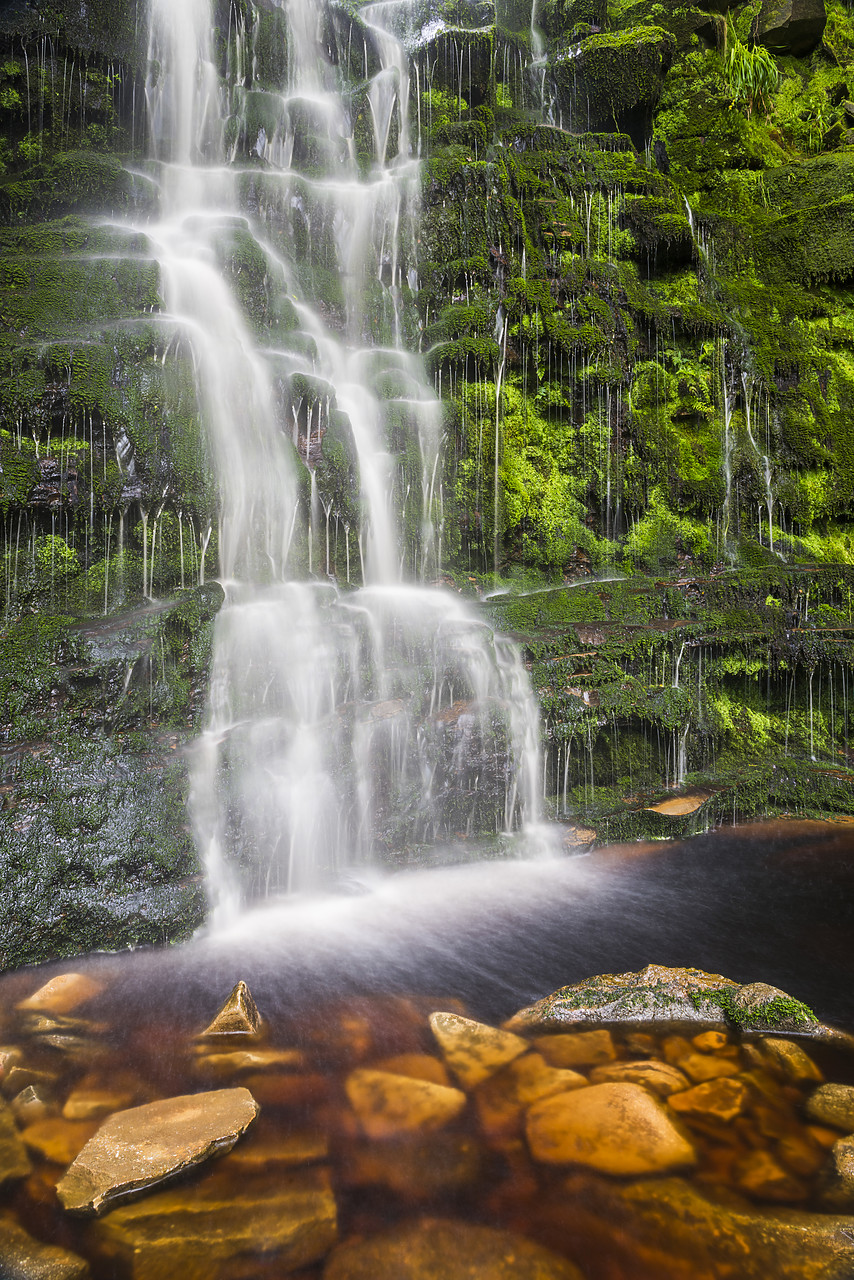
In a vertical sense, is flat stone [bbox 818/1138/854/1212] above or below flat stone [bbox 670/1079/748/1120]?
above

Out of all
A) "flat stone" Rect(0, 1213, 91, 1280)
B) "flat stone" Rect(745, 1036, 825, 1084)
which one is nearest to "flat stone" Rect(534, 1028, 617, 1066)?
"flat stone" Rect(745, 1036, 825, 1084)

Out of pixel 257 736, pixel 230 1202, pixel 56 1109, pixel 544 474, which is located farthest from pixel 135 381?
pixel 230 1202

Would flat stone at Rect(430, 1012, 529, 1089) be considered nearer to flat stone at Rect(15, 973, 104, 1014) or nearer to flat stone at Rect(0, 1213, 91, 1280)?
flat stone at Rect(0, 1213, 91, 1280)

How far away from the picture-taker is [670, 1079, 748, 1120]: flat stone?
324 centimetres

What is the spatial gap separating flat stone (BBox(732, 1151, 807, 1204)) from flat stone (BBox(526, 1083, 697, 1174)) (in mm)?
202

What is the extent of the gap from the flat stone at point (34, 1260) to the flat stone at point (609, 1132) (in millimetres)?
1852

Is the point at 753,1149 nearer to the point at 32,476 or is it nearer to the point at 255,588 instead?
the point at 255,588

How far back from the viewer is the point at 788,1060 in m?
3.60

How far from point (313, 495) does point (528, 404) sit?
3.68 metres

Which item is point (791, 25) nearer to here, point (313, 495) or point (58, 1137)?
point (313, 495)

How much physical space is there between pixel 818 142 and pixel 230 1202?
1866cm

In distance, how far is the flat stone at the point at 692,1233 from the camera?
2.52m

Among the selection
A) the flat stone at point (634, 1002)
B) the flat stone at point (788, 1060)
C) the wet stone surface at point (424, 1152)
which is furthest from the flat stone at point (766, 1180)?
the flat stone at point (634, 1002)

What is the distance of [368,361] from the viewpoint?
10359 millimetres
